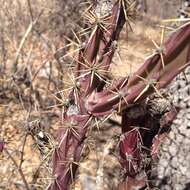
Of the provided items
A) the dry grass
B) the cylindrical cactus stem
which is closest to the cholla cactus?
the cylindrical cactus stem

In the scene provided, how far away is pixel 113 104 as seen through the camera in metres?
1.96

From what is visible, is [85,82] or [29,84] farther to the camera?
[29,84]

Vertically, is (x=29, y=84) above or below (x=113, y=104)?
below

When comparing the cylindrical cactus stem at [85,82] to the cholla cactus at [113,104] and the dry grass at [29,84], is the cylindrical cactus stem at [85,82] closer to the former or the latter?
the cholla cactus at [113,104]

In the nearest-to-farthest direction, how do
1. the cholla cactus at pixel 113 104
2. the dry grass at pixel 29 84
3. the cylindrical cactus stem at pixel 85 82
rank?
the cholla cactus at pixel 113 104
the cylindrical cactus stem at pixel 85 82
the dry grass at pixel 29 84

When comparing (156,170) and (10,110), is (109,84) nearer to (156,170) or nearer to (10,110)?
(156,170)

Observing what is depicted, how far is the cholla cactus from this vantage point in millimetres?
1880

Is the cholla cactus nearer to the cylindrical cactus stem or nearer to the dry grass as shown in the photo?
the cylindrical cactus stem

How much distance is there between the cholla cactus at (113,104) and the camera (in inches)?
74.0

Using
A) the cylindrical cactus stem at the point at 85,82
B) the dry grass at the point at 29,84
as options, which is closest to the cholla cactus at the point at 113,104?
the cylindrical cactus stem at the point at 85,82

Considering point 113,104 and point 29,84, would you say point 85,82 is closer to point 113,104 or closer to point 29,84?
point 113,104

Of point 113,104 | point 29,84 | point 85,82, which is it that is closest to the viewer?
point 113,104

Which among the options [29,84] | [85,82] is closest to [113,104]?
[85,82]

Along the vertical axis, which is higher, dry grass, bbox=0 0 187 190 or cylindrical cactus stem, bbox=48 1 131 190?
cylindrical cactus stem, bbox=48 1 131 190
